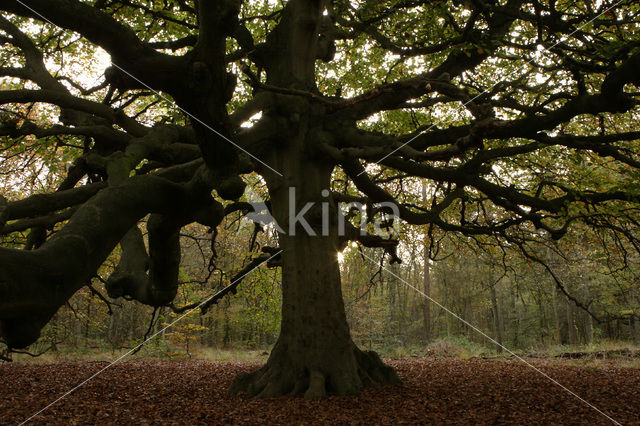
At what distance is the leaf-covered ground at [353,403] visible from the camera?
4602mm

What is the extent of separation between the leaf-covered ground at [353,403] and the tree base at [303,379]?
0.23 meters

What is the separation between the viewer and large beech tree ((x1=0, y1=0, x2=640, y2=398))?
2.90m

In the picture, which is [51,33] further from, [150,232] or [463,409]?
[463,409]

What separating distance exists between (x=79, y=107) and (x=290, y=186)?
3278 mm

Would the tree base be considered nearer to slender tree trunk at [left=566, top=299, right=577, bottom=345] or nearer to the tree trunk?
the tree trunk

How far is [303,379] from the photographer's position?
5949 mm

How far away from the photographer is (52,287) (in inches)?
98.6

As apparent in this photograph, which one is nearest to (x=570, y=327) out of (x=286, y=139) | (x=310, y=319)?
(x=310, y=319)

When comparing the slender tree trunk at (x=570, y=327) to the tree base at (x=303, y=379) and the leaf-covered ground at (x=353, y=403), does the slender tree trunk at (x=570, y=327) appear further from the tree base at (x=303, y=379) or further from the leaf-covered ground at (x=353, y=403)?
the tree base at (x=303, y=379)

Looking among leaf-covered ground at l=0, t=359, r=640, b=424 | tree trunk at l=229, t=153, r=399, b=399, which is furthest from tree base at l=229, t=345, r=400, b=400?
leaf-covered ground at l=0, t=359, r=640, b=424

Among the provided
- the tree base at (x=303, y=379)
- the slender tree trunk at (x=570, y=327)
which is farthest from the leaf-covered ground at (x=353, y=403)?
the slender tree trunk at (x=570, y=327)

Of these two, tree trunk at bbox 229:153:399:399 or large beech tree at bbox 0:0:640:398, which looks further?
tree trunk at bbox 229:153:399:399

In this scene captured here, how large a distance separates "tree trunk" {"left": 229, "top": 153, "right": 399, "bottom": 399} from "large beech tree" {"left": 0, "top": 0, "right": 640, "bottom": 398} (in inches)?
0.9

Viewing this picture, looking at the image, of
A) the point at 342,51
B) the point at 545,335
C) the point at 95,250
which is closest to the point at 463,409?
the point at 95,250
